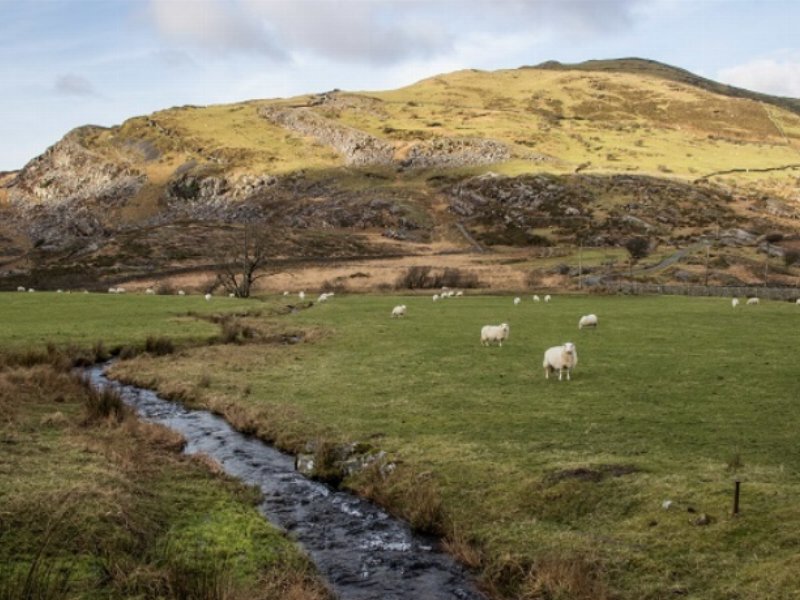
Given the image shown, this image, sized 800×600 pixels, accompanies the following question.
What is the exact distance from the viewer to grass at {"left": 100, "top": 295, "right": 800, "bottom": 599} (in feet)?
43.6

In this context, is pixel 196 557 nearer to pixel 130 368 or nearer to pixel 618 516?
pixel 618 516

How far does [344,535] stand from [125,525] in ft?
16.9

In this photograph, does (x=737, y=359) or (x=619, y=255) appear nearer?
(x=737, y=359)

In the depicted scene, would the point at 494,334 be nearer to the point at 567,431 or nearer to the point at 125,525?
the point at 567,431

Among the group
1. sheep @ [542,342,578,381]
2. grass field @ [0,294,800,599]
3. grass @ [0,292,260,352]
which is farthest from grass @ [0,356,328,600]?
grass @ [0,292,260,352]

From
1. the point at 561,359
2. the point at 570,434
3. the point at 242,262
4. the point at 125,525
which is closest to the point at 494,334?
the point at 561,359

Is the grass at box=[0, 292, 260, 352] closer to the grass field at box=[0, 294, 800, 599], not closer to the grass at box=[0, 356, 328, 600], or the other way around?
the grass field at box=[0, 294, 800, 599]

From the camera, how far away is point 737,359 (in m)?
32.7

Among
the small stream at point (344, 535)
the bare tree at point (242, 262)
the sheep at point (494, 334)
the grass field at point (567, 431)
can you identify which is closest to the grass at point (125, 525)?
the small stream at point (344, 535)

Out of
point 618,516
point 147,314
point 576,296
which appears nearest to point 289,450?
point 618,516

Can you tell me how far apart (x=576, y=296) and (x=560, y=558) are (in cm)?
6579

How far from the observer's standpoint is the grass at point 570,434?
13289 mm

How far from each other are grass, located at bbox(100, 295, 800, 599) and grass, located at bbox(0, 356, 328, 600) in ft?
13.9

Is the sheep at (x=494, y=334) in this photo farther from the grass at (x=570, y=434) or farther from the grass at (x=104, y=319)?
the grass at (x=104, y=319)
